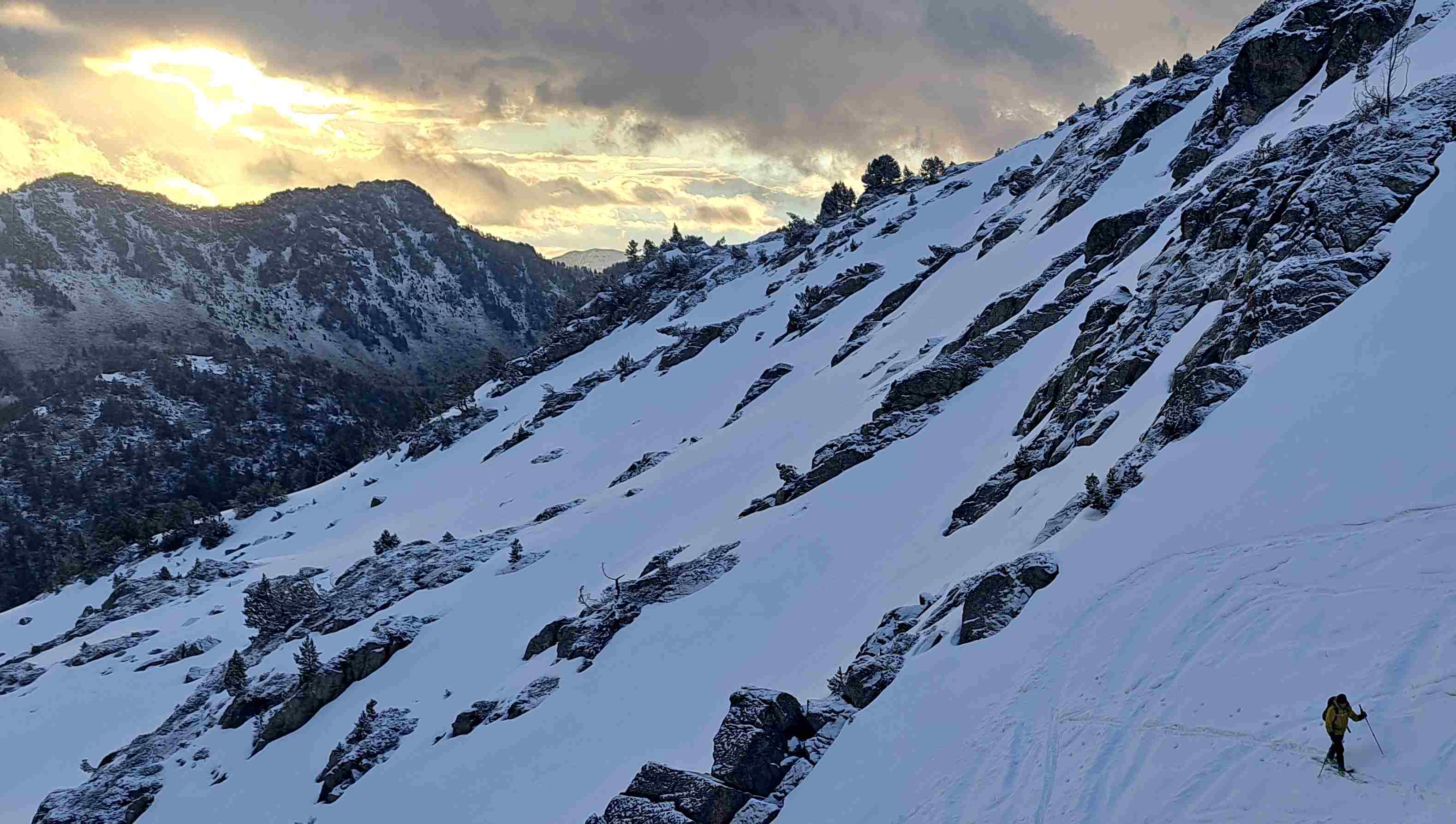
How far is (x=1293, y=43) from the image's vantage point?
118ft

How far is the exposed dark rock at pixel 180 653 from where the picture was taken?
126ft

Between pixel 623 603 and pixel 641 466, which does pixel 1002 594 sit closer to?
pixel 623 603

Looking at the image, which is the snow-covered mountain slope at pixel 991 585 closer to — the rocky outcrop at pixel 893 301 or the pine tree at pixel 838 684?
the pine tree at pixel 838 684

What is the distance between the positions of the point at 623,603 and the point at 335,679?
1126 cm

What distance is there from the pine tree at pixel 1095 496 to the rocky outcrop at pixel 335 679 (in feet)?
79.6

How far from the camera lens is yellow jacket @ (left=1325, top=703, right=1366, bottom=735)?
30.6ft

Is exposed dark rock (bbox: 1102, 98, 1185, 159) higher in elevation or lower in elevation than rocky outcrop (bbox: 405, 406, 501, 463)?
higher

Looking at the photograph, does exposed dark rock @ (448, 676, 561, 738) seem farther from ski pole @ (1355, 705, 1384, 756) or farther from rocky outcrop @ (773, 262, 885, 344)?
rocky outcrop @ (773, 262, 885, 344)

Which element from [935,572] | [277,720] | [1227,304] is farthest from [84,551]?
[1227,304]

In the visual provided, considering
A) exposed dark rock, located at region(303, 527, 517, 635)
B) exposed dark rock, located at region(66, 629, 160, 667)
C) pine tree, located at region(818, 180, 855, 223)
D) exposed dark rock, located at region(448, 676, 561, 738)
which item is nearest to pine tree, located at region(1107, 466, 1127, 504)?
exposed dark rock, located at region(448, 676, 561, 738)

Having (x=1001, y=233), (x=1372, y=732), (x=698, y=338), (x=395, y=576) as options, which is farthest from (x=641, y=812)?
(x=698, y=338)

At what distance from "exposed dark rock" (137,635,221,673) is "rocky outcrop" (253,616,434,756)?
13.4 m

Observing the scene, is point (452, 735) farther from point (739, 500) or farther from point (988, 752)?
point (988, 752)

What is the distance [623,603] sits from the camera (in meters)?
26.4
